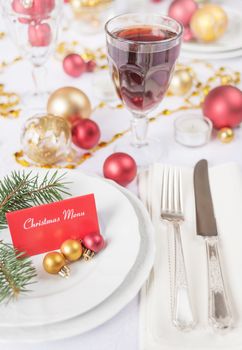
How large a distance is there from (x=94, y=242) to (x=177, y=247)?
0.37 feet

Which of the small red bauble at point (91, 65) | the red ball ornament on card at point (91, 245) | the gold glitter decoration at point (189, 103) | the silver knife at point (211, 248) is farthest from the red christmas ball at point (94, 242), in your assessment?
the small red bauble at point (91, 65)

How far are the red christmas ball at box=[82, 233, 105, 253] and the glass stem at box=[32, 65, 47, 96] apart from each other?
533 mm

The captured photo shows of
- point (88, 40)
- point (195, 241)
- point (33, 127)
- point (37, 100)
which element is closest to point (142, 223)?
point (195, 241)

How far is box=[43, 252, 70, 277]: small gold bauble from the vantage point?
604mm

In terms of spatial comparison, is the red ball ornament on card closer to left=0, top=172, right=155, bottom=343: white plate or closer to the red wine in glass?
left=0, top=172, right=155, bottom=343: white plate

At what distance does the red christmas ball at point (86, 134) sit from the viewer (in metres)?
0.91

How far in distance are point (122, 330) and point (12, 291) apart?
0.44ft

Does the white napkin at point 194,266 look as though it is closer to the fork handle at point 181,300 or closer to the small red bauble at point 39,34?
the fork handle at point 181,300

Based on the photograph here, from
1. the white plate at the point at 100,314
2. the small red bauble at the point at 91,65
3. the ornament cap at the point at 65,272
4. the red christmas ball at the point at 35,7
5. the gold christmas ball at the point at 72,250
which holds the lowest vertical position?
the white plate at the point at 100,314

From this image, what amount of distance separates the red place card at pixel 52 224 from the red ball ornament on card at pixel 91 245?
25 mm

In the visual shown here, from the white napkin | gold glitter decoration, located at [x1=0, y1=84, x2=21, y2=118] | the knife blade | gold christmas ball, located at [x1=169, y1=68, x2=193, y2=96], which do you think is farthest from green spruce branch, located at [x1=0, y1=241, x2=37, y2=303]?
gold christmas ball, located at [x1=169, y1=68, x2=193, y2=96]

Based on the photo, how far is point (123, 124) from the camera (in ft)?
3.26

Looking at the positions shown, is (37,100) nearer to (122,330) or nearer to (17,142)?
(17,142)

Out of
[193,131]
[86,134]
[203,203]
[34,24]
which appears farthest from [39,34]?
[203,203]
